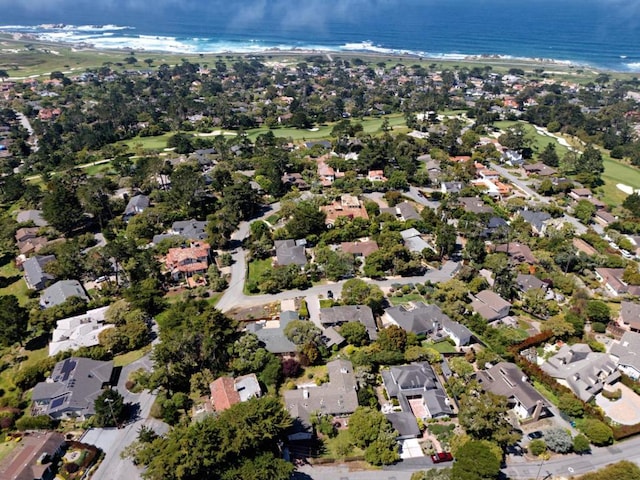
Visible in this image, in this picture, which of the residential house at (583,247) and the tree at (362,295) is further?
the residential house at (583,247)

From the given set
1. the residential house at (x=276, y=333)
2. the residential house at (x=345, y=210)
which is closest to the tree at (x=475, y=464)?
the residential house at (x=276, y=333)

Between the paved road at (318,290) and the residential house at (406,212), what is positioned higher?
the residential house at (406,212)

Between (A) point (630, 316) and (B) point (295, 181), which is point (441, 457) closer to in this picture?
(A) point (630, 316)

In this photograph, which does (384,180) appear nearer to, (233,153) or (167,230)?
→ (233,153)

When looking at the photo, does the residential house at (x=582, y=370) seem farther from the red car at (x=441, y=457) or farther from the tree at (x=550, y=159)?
the tree at (x=550, y=159)

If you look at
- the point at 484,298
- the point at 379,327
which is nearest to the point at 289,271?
the point at 379,327

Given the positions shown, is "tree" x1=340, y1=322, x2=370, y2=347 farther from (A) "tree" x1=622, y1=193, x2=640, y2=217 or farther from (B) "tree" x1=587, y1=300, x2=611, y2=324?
(A) "tree" x1=622, y1=193, x2=640, y2=217

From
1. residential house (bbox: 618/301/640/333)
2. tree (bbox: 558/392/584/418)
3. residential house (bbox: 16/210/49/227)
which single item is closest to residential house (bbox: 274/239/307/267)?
tree (bbox: 558/392/584/418)
